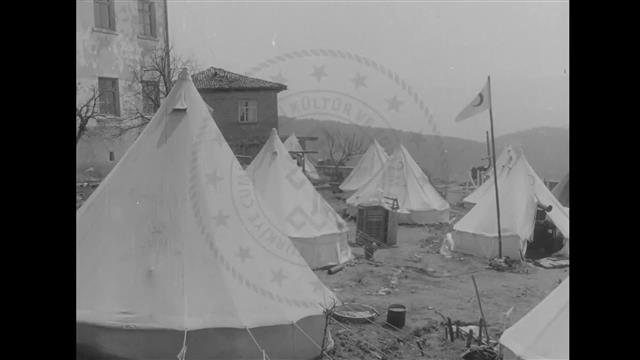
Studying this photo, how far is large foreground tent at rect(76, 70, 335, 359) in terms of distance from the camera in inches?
138

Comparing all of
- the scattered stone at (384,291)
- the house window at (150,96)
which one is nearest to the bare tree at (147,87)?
the house window at (150,96)

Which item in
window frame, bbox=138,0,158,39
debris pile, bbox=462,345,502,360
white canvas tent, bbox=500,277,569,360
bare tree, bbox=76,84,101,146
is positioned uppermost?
window frame, bbox=138,0,158,39

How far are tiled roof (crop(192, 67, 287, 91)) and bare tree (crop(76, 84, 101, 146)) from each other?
0.70 meters

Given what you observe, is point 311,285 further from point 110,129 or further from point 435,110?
point 110,129

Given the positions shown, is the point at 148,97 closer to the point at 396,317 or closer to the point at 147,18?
the point at 147,18

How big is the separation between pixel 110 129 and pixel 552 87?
318cm

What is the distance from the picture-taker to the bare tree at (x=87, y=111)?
4051 mm

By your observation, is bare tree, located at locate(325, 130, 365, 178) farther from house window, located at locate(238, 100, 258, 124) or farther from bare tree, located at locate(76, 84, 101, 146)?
bare tree, located at locate(76, 84, 101, 146)

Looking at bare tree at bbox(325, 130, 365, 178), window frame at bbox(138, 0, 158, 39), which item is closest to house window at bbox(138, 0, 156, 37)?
window frame at bbox(138, 0, 158, 39)

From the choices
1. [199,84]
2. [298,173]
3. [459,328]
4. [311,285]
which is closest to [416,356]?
[459,328]

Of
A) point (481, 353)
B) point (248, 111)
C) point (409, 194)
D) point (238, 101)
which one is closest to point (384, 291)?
point (481, 353)

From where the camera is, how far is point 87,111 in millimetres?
4125

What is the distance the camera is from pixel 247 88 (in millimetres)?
4125

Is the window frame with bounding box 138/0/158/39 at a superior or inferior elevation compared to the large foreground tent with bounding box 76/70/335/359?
superior
